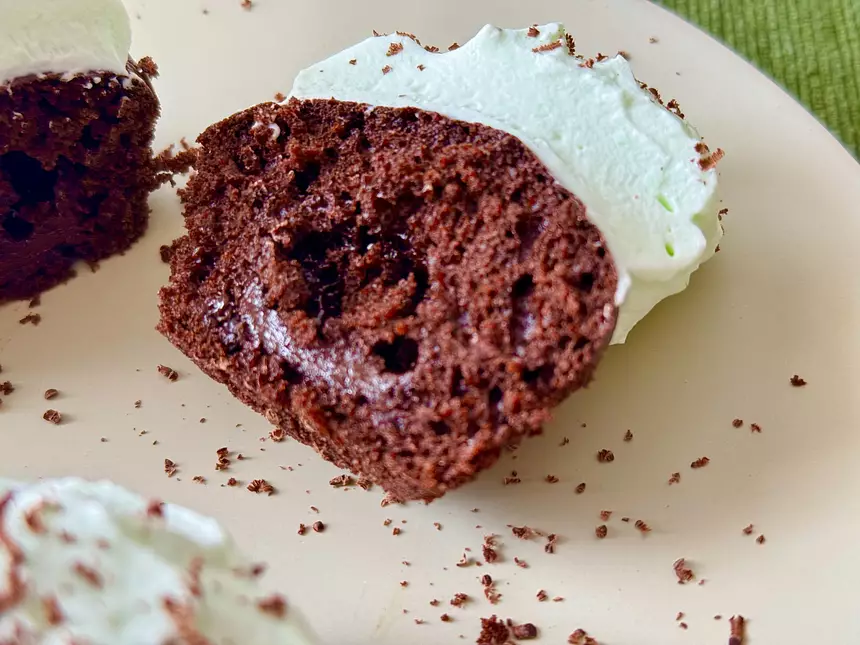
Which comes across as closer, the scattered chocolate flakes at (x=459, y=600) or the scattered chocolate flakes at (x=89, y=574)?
the scattered chocolate flakes at (x=89, y=574)

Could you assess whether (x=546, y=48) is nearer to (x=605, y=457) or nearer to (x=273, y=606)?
(x=605, y=457)

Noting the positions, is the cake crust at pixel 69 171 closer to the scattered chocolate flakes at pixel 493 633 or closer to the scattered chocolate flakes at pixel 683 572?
the scattered chocolate flakes at pixel 493 633

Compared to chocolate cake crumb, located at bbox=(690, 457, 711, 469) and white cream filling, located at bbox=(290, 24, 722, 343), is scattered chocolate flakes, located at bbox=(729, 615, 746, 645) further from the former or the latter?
white cream filling, located at bbox=(290, 24, 722, 343)

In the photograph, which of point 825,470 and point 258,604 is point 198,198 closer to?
point 258,604

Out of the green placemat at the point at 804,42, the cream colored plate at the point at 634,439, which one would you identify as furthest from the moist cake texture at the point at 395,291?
the green placemat at the point at 804,42

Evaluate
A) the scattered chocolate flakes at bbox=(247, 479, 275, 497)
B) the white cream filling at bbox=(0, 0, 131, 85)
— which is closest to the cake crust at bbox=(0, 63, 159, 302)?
the white cream filling at bbox=(0, 0, 131, 85)

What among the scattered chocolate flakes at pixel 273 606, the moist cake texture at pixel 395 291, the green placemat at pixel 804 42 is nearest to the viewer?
the scattered chocolate flakes at pixel 273 606
